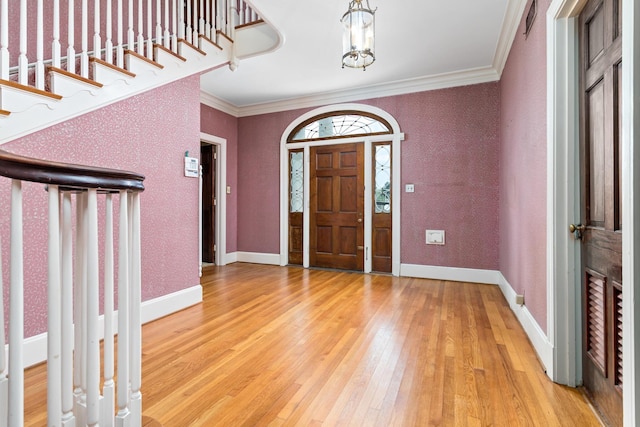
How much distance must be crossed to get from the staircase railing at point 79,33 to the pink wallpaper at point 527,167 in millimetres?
2757

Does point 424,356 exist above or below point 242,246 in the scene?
below

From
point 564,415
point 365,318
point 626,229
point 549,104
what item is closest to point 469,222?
point 365,318

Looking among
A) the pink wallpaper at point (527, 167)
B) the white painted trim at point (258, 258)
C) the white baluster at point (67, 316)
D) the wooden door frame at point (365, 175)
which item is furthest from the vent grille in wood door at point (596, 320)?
the white painted trim at point (258, 258)

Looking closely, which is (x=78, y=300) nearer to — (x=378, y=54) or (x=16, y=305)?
(x=16, y=305)

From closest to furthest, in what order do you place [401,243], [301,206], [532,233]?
[532,233] → [401,243] → [301,206]

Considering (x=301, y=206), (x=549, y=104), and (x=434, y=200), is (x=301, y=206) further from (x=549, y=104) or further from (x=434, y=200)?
(x=549, y=104)

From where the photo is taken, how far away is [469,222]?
3.99 metres

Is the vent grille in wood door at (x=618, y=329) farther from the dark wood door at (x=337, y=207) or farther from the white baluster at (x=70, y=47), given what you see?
the dark wood door at (x=337, y=207)

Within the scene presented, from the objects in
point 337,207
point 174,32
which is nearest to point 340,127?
point 337,207

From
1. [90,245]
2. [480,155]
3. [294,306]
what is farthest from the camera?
[480,155]

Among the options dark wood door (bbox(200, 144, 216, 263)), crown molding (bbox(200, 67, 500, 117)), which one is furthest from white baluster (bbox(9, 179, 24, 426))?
dark wood door (bbox(200, 144, 216, 263))

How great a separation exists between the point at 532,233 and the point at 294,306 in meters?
2.03

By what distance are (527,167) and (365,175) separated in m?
2.34

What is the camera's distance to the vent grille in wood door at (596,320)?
1.45 m
